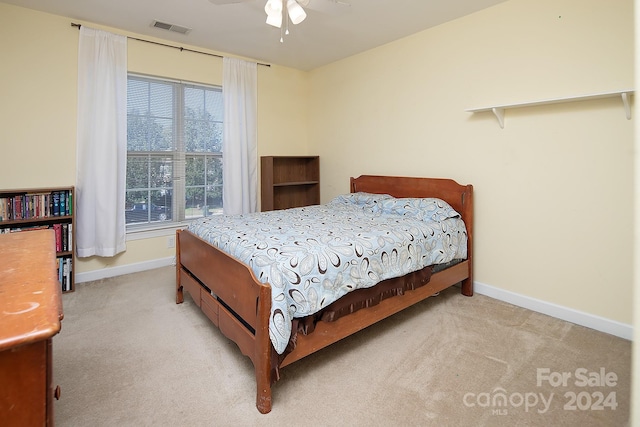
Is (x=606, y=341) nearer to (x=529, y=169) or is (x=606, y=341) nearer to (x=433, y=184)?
(x=529, y=169)

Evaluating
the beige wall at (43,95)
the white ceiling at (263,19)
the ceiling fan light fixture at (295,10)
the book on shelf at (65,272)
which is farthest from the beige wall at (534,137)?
the book on shelf at (65,272)

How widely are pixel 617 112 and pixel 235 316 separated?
2.84m

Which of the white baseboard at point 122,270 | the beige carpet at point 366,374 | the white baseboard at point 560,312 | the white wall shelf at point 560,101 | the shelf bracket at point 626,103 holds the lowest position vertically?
the beige carpet at point 366,374

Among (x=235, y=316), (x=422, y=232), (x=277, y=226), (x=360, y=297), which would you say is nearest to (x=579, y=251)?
(x=422, y=232)

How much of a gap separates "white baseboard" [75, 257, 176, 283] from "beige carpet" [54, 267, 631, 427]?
0.76 m

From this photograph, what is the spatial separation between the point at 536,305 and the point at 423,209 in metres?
1.19

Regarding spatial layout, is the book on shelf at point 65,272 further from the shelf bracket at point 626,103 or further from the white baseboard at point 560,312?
the shelf bracket at point 626,103

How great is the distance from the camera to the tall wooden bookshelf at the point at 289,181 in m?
4.38

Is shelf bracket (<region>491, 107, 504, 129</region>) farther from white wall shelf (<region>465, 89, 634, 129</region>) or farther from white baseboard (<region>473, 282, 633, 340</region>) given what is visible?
white baseboard (<region>473, 282, 633, 340</region>)

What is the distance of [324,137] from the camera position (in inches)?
185

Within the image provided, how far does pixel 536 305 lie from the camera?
2.74 meters

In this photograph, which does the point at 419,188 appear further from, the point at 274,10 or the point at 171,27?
the point at 171,27

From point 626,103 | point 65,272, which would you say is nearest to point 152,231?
point 65,272

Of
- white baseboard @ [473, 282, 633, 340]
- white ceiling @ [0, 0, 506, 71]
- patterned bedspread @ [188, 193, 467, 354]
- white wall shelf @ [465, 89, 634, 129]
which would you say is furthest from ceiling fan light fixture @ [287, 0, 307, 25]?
white baseboard @ [473, 282, 633, 340]
